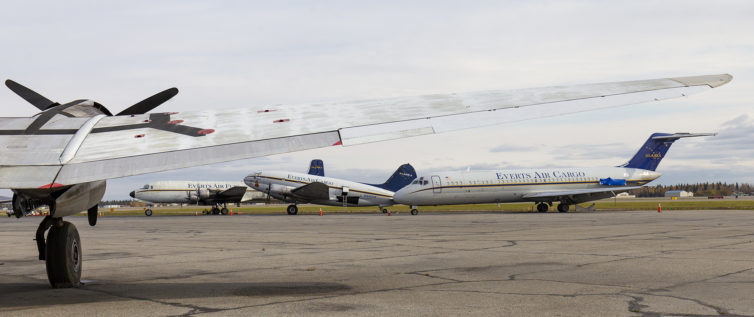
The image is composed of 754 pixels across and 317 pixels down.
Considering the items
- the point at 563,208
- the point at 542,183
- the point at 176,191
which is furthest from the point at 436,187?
the point at 176,191

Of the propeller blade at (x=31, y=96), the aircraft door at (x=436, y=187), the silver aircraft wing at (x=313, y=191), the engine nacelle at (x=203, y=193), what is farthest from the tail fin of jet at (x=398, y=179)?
the propeller blade at (x=31, y=96)

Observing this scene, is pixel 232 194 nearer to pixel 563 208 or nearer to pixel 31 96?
pixel 563 208

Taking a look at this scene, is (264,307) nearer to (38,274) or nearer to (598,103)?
(598,103)

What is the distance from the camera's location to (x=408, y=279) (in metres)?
9.84

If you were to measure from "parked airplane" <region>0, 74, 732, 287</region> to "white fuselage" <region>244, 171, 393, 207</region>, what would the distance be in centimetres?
4462

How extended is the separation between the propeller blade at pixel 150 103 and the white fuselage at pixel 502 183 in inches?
1425

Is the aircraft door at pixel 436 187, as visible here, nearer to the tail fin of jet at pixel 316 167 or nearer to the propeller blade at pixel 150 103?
the tail fin of jet at pixel 316 167

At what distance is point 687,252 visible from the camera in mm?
13219

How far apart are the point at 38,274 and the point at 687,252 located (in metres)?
12.7

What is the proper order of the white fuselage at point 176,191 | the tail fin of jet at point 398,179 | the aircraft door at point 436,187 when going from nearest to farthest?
the aircraft door at point 436,187
the white fuselage at point 176,191
the tail fin of jet at point 398,179

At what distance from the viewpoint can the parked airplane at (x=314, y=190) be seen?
169ft

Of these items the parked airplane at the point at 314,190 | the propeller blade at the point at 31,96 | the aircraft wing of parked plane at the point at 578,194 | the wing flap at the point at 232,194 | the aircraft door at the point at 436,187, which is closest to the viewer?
the propeller blade at the point at 31,96

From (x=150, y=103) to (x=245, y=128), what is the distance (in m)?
3.97

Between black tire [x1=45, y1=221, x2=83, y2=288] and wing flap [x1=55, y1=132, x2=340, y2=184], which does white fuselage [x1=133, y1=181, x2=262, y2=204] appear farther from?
wing flap [x1=55, y1=132, x2=340, y2=184]
